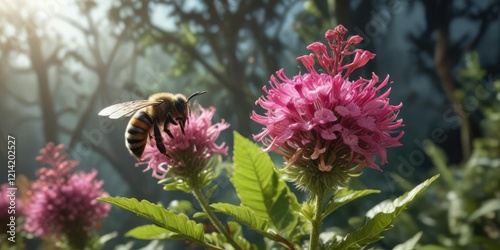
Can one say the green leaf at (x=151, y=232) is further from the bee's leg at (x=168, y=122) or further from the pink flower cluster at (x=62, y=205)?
the pink flower cluster at (x=62, y=205)

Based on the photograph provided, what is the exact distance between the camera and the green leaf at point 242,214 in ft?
2.42

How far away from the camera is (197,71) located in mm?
4797

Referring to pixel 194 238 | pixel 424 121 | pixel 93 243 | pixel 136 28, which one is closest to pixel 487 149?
pixel 424 121

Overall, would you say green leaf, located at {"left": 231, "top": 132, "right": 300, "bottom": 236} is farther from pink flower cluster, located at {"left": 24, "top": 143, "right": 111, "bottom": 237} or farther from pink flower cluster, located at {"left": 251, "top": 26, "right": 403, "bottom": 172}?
pink flower cluster, located at {"left": 24, "top": 143, "right": 111, "bottom": 237}

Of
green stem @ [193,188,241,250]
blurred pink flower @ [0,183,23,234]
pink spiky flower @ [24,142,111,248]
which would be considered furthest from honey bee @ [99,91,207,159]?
blurred pink flower @ [0,183,23,234]

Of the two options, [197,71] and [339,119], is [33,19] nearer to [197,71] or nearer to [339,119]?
[197,71]

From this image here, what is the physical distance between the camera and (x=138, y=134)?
1.13m

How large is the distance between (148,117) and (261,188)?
0.42 meters

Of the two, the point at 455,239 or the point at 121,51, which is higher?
the point at 121,51

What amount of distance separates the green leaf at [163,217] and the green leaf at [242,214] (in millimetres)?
53

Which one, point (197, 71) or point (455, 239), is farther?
point (197, 71)

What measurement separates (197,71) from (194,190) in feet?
12.5

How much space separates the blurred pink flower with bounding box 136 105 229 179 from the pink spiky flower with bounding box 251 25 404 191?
1.17 ft

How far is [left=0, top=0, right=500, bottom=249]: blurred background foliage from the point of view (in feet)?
9.80
